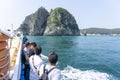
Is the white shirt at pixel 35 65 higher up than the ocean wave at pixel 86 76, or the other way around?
the white shirt at pixel 35 65

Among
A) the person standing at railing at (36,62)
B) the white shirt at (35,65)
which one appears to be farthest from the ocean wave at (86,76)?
the person standing at railing at (36,62)

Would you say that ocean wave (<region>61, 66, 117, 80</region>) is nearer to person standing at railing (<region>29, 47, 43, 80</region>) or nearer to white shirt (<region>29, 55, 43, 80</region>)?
white shirt (<region>29, 55, 43, 80</region>)

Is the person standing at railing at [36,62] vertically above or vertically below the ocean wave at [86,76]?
above

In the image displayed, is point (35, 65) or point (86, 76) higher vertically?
point (35, 65)

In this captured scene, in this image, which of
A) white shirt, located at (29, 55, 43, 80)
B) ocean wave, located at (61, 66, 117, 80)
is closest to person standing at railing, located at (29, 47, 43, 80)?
white shirt, located at (29, 55, 43, 80)

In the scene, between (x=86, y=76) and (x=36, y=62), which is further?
(x=86, y=76)

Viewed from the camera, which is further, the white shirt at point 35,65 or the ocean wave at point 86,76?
the ocean wave at point 86,76

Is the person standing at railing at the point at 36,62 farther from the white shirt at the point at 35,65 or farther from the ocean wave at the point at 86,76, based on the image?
the ocean wave at the point at 86,76

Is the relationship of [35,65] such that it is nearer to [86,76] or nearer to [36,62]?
[36,62]

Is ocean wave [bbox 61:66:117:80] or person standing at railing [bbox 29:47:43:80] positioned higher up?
person standing at railing [bbox 29:47:43:80]

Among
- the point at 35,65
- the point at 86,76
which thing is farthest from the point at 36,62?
the point at 86,76

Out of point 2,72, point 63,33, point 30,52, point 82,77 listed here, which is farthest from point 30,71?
point 63,33

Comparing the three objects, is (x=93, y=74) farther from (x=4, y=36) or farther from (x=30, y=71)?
(x=4, y=36)

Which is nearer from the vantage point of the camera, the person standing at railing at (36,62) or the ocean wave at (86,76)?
the person standing at railing at (36,62)
